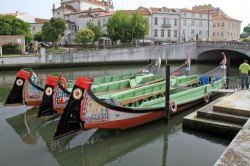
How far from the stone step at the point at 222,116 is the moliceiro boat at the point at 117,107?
5.78 feet

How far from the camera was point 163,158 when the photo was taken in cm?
965

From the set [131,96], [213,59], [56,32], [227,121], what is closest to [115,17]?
[56,32]

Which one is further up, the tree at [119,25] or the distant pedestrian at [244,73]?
the tree at [119,25]

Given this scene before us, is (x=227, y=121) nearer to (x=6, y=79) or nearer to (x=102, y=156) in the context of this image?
(x=102, y=156)

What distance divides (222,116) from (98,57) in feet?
98.0

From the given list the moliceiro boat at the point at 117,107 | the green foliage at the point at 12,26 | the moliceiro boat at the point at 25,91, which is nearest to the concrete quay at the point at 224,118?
the moliceiro boat at the point at 117,107

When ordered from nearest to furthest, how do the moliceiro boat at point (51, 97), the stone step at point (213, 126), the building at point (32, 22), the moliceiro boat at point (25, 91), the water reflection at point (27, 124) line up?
the stone step at point (213, 126) < the water reflection at point (27, 124) < the moliceiro boat at point (51, 97) < the moliceiro boat at point (25, 91) < the building at point (32, 22)

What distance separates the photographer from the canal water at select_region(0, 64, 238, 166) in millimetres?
9391

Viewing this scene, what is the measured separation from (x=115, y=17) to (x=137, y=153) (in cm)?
3926

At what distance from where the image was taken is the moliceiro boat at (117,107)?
10102 millimetres

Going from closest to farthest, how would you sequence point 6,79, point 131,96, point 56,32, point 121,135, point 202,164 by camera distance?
point 202,164 → point 121,135 → point 131,96 → point 6,79 → point 56,32

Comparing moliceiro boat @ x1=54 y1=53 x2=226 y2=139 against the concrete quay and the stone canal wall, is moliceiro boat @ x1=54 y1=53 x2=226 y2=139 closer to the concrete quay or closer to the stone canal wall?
the concrete quay

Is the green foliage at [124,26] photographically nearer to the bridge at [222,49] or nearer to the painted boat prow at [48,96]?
the bridge at [222,49]

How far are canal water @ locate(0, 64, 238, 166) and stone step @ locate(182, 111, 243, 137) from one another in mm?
235
